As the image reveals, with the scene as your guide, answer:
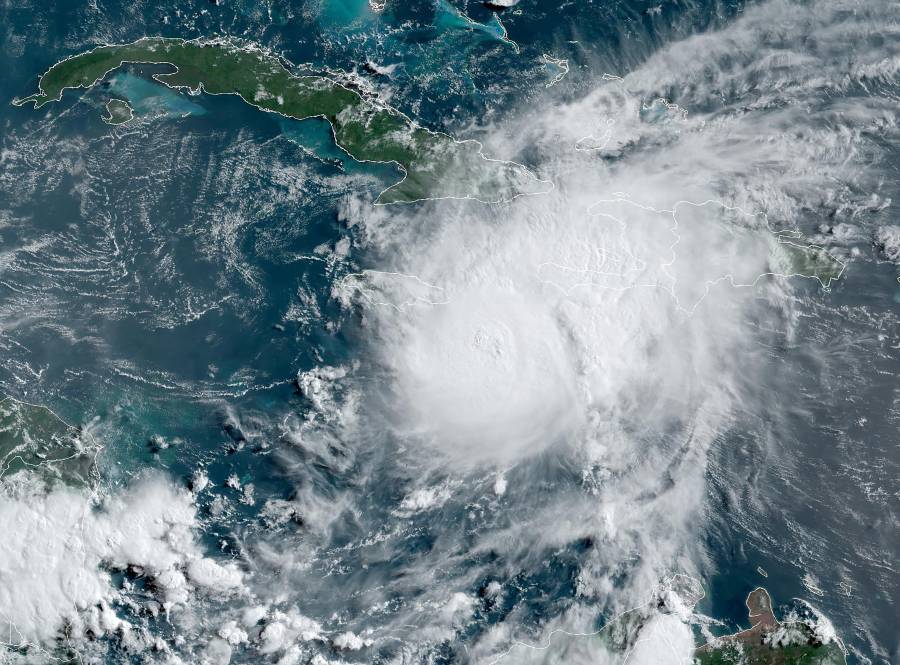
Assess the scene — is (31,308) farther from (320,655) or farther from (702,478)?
(702,478)

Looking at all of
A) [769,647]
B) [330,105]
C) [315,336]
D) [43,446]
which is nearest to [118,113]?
[330,105]

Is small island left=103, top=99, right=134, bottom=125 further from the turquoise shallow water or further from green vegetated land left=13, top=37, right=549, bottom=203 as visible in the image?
green vegetated land left=13, top=37, right=549, bottom=203

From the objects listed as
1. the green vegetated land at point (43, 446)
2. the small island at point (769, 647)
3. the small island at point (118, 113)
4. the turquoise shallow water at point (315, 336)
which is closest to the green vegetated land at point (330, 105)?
the turquoise shallow water at point (315, 336)

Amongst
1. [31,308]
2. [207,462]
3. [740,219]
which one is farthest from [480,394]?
[31,308]

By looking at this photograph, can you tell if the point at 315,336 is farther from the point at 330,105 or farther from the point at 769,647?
the point at 769,647

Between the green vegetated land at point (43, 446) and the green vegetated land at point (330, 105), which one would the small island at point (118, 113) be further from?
the green vegetated land at point (43, 446)

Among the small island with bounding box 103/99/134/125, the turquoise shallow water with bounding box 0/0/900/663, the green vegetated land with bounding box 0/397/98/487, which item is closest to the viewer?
the turquoise shallow water with bounding box 0/0/900/663

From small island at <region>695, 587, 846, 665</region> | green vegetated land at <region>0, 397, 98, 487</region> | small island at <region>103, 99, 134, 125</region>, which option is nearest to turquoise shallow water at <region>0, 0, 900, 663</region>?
small island at <region>103, 99, 134, 125</region>
